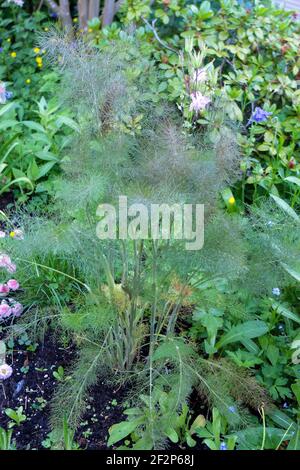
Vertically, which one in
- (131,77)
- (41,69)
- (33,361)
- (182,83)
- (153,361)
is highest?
(131,77)

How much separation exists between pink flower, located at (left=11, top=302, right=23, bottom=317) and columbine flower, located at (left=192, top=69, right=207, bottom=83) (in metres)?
1.21

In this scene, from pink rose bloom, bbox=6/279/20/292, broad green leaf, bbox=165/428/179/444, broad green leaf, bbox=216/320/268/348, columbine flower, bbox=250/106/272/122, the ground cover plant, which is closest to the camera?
the ground cover plant

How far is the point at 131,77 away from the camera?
2215 mm

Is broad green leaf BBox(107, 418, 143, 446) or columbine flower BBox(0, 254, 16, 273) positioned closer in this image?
broad green leaf BBox(107, 418, 143, 446)

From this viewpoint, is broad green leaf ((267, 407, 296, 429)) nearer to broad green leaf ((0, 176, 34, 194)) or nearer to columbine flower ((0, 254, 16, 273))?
columbine flower ((0, 254, 16, 273))

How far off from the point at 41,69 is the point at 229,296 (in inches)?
95.5

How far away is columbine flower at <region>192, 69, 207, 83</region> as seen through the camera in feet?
7.99

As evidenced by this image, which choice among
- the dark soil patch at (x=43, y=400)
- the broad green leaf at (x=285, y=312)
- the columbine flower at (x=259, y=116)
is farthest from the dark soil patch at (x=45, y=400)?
the columbine flower at (x=259, y=116)

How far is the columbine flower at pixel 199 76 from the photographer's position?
2.44 m

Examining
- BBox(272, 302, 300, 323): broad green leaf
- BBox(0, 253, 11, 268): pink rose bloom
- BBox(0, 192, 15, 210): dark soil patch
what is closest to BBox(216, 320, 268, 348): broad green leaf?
BBox(272, 302, 300, 323): broad green leaf

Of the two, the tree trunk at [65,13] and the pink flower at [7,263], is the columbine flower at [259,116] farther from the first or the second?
the tree trunk at [65,13]

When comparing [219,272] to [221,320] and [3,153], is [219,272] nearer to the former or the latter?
[221,320]
